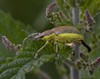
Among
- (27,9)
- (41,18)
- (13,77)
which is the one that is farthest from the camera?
(27,9)

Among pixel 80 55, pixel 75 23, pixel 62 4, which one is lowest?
pixel 80 55

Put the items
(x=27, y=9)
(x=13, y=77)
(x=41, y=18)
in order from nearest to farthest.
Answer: (x=13, y=77) < (x=41, y=18) < (x=27, y=9)

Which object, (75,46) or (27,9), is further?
(27,9)

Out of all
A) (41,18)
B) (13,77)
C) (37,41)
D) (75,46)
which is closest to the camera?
(13,77)

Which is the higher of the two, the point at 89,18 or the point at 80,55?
the point at 89,18

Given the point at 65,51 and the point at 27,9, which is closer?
the point at 65,51

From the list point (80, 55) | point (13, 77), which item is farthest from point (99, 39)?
point (13, 77)

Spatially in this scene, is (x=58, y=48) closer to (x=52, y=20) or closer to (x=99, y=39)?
(x=52, y=20)

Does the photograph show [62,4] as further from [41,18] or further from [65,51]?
[41,18]

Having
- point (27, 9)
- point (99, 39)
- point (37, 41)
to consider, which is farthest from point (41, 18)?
point (37, 41)
